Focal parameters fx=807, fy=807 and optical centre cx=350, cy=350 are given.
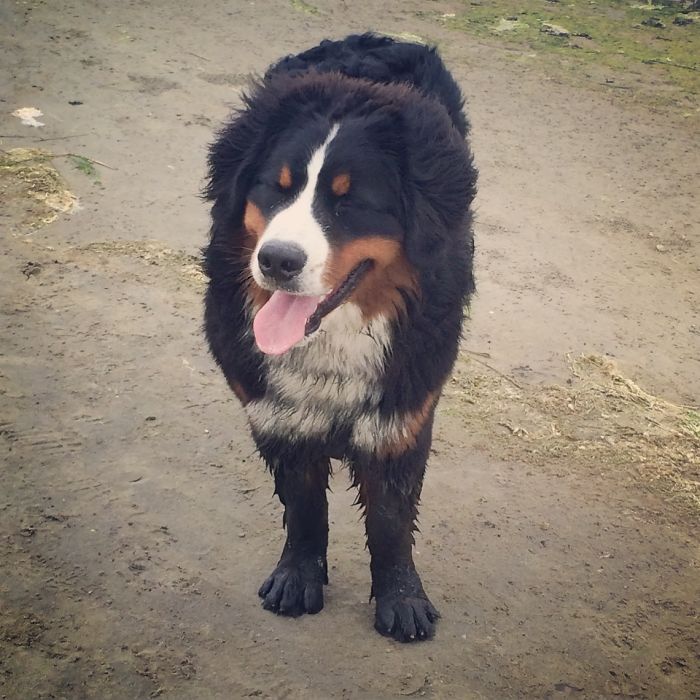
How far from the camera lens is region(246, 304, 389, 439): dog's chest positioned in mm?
2445

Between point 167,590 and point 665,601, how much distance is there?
1788 mm

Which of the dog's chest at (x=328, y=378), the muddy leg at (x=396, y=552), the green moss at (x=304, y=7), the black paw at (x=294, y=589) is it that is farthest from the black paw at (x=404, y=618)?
the green moss at (x=304, y=7)

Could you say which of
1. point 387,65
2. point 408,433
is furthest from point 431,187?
point 387,65

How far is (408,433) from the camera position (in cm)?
255

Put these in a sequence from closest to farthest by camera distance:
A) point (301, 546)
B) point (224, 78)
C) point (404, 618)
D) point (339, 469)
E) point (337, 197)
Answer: point (337, 197) < point (404, 618) < point (301, 546) < point (339, 469) < point (224, 78)

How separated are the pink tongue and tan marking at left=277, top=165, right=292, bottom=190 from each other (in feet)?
1.01

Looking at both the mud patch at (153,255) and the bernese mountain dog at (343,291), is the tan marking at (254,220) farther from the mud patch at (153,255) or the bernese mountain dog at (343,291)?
the mud patch at (153,255)

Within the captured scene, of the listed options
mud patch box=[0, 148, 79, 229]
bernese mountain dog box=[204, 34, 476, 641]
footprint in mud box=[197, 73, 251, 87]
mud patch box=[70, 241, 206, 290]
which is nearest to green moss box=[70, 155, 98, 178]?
mud patch box=[0, 148, 79, 229]

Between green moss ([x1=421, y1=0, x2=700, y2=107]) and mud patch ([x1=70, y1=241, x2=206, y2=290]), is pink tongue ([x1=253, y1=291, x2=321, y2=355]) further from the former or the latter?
green moss ([x1=421, y1=0, x2=700, y2=107])

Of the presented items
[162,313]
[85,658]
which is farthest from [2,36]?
[85,658]

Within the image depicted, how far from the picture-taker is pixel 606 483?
3.51 meters

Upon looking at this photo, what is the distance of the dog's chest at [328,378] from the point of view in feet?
8.02

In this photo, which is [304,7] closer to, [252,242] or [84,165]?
[84,165]

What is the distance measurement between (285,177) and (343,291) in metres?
0.37
